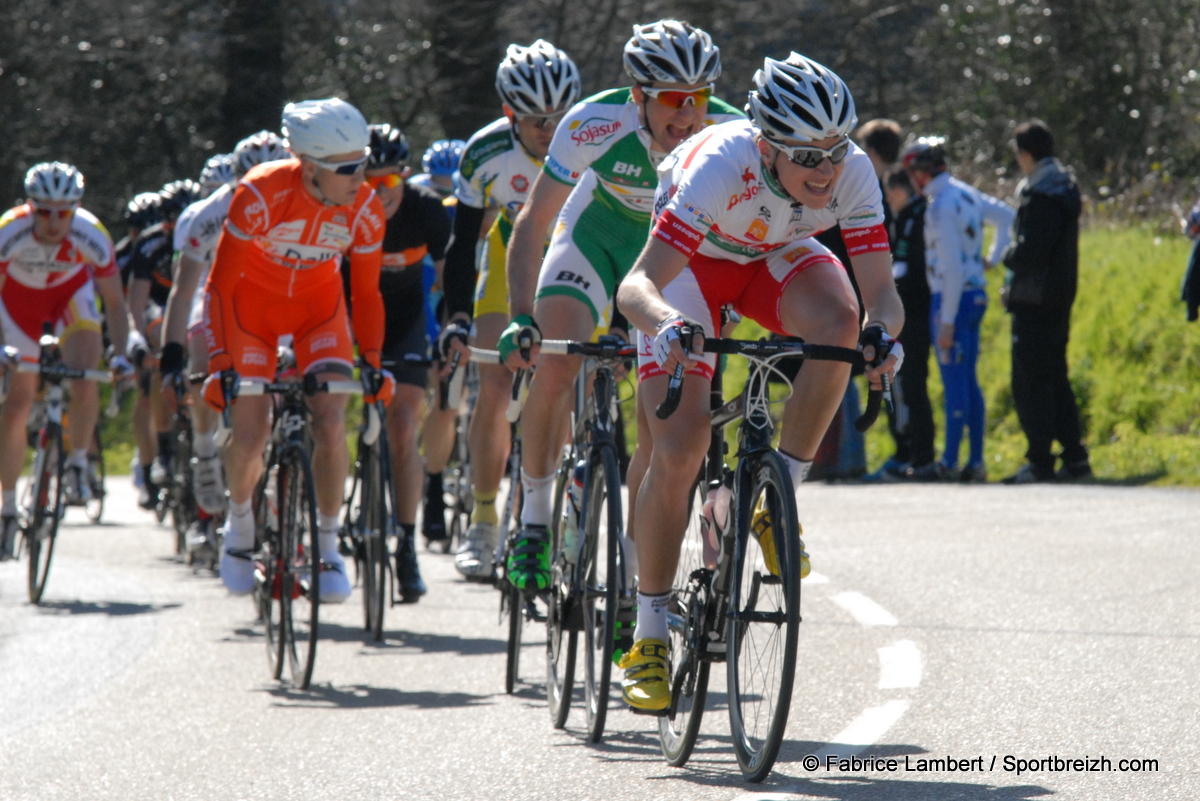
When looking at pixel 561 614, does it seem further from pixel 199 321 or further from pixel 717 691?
pixel 199 321

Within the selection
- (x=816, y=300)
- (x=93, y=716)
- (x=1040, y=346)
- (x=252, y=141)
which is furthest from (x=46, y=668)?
(x=1040, y=346)

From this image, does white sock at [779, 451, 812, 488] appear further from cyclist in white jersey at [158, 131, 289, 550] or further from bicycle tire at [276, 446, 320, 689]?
cyclist in white jersey at [158, 131, 289, 550]

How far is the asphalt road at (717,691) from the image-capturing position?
5.40m

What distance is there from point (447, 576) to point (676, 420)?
5.56 metres

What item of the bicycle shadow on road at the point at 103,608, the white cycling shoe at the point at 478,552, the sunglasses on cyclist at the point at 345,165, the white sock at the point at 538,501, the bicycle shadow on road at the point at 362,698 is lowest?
the bicycle shadow on road at the point at 103,608

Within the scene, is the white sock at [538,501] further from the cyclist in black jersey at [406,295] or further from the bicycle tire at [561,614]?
the cyclist in black jersey at [406,295]

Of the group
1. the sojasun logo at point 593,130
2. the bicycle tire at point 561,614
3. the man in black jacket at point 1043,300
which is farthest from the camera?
the man in black jacket at point 1043,300

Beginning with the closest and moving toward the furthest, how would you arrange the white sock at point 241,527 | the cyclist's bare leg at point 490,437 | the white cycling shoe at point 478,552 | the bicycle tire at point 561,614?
the bicycle tire at point 561,614, the white sock at point 241,527, the white cycling shoe at point 478,552, the cyclist's bare leg at point 490,437

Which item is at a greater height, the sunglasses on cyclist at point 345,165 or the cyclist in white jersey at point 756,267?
the sunglasses on cyclist at point 345,165

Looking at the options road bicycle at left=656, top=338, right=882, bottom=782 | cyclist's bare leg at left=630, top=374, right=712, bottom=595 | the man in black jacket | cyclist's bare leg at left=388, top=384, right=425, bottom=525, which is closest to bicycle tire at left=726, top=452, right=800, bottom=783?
road bicycle at left=656, top=338, right=882, bottom=782

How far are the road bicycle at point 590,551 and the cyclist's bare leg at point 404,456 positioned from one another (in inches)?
115

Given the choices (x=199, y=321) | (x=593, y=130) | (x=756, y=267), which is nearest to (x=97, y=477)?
(x=199, y=321)

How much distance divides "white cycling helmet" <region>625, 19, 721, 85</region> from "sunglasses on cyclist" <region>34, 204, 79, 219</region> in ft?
18.9

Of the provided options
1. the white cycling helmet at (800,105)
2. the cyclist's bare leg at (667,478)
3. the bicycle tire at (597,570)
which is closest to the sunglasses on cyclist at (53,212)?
the bicycle tire at (597,570)
